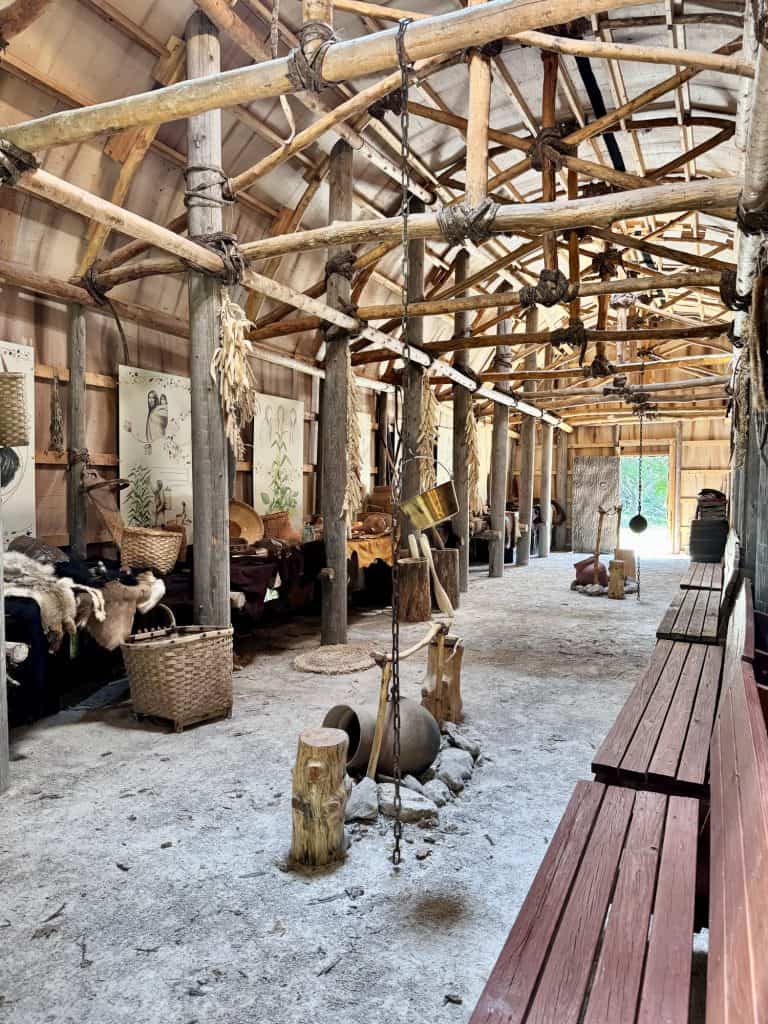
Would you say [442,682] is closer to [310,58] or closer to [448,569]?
[310,58]

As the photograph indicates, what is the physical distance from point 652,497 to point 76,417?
15.1 meters

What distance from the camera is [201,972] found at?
2076 mm

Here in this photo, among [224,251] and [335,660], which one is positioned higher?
[224,251]

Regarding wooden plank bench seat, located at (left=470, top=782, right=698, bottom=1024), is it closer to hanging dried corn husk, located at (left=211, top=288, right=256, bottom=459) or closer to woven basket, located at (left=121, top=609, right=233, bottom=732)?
woven basket, located at (left=121, top=609, right=233, bottom=732)

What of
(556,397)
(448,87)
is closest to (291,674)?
(448,87)

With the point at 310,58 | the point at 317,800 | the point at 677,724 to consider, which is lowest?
the point at 317,800

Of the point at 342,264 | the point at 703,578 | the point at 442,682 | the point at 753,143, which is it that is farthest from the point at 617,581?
the point at 753,143

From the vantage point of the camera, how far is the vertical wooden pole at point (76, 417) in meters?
5.40

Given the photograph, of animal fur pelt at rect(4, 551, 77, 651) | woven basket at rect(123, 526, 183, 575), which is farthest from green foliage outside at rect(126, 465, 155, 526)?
animal fur pelt at rect(4, 551, 77, 651)

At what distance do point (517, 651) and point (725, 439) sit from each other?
12510mm

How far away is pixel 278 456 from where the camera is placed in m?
8.19

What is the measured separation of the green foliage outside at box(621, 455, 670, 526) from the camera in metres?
17.0

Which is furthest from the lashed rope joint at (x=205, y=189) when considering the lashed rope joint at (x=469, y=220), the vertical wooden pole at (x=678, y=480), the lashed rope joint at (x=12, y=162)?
the vertical wooden pole at (x=678, y=480)

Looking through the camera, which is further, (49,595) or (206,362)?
(206,362)
